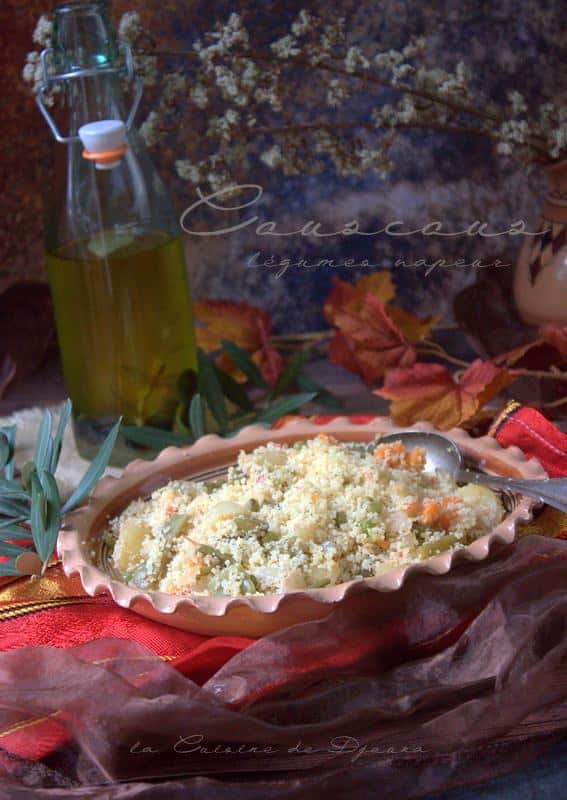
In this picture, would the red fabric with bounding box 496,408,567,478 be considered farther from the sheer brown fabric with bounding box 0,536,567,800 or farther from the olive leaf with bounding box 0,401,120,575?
the olive leaf with bounding box 0,401,120,575

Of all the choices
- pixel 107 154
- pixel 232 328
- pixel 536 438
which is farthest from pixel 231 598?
pixel 232 328

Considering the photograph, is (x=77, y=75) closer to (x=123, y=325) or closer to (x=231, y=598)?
(x=123, y=325)

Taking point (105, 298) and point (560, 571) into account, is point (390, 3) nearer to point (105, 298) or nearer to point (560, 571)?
point (105, 298)

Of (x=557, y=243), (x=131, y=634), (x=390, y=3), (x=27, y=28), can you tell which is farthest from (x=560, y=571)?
(x=27, y=28)

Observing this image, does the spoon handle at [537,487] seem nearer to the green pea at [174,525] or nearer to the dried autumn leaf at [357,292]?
the green pea at [174,525]

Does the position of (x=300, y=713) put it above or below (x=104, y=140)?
below
